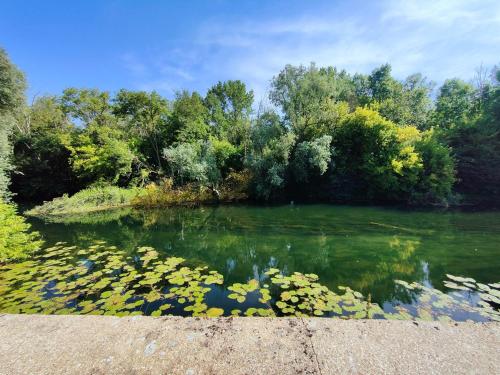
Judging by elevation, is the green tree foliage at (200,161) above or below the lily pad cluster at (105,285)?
above

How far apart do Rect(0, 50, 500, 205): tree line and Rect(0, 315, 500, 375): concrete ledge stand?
554 inches

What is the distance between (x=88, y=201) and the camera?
→ 1630 centimetres

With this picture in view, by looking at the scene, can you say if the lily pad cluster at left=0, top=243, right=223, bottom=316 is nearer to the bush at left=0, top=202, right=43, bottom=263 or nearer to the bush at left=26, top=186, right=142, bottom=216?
the bush at left=0, top=202, right=43, bottom=263

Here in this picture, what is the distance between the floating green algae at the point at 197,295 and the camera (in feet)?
12.9

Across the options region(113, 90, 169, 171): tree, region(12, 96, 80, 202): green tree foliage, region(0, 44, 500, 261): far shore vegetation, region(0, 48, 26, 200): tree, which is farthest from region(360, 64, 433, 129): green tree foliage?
region(12, 96, 80, 202): green tree foliage

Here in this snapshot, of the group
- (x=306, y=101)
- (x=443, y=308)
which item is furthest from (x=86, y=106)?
(x=443, y=308)

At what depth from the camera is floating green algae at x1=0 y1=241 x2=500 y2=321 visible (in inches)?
155

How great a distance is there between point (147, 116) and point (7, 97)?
11.0 metres

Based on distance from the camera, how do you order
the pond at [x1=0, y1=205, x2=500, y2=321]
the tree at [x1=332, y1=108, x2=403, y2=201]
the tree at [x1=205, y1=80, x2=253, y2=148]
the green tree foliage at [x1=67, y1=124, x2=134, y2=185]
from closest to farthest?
the pond at [x1=0, y1=205, x2=500, y2=321] < the tree at [x1=332, y1=108, x2=403, y2=201] < the green tree foliage at [x1=67, y1=124, x2=134, y2=185] < the tree at [x1=205, y1=80, x2=253, y2=148]

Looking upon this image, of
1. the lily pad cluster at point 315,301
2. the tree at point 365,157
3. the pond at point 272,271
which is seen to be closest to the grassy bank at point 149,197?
the pond at point 272,271

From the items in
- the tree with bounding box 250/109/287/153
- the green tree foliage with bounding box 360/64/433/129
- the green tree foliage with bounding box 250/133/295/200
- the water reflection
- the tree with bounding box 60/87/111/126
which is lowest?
the water reflection

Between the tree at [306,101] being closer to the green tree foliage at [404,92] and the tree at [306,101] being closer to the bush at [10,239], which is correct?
the green tree foliage at [404,92]

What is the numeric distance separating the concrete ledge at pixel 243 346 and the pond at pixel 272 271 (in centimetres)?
158

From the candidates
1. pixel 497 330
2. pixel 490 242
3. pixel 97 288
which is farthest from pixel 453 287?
pixel 97 288
